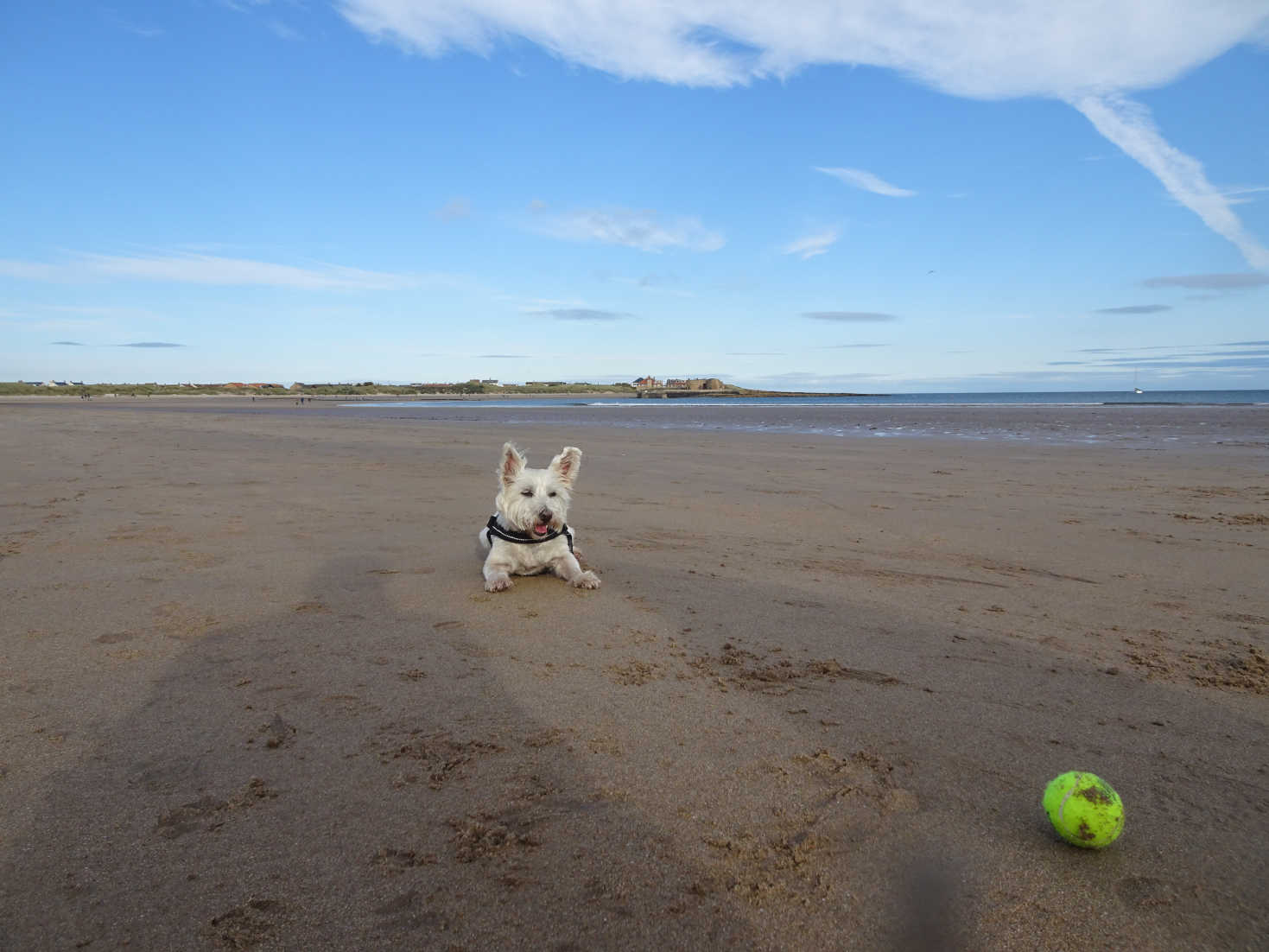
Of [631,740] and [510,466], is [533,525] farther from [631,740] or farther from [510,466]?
[631,740]

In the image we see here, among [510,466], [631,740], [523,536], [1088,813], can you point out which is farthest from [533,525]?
[1088,813]

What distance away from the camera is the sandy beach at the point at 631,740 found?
6.73ft

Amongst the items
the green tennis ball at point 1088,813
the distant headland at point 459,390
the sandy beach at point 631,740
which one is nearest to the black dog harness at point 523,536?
the sandy beach at point 631,740

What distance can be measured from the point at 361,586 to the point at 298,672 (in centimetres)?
164

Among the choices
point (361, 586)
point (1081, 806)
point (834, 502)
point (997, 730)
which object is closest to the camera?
point (1081, 806)

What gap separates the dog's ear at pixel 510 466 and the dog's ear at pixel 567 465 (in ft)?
0.87

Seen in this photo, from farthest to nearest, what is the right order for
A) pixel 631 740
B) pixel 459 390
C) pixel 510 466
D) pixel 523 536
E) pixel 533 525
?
pixel 459 390 → pixel 510 466 → pixel 523 536 → pixel 533 525 → pixel 631 740

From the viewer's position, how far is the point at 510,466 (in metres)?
5.75

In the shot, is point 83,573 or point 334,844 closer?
point 334,844

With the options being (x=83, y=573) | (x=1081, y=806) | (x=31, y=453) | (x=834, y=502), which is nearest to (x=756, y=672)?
(x=1081, y=806)

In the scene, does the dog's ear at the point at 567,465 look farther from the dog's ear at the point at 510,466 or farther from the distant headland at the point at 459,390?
the distant headland at the point at 459,390

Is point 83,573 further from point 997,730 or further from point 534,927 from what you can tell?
point 997,730

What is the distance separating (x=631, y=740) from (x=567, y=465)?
3029 millimetres

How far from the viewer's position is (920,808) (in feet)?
8.34
